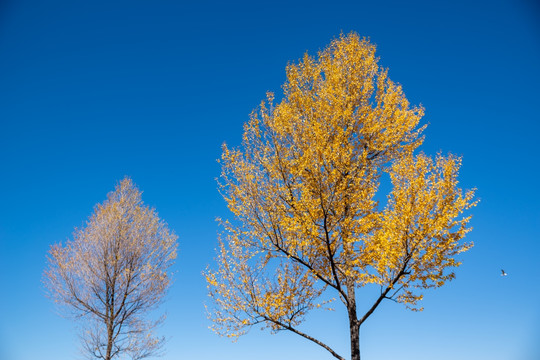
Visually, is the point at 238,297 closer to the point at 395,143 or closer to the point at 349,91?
the point at 395,143

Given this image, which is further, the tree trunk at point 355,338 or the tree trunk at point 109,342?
the tree trunk at point 109,342

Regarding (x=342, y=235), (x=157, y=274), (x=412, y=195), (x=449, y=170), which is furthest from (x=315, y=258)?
(x=157, y=274)

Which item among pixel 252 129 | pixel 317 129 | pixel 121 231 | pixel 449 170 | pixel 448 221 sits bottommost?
pixel 448 221

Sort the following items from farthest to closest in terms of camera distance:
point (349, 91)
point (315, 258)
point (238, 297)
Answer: point (349, 91) → point (315, 258) → point (238, 297)

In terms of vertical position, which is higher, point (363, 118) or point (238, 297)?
point (363, 118)

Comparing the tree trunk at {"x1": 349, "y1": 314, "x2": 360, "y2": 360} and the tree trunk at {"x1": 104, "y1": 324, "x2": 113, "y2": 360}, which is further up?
the tree trunk at {"x1": 104, "y1": 324, "x2": 113, "y2": 360}

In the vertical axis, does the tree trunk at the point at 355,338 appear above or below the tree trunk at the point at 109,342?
below

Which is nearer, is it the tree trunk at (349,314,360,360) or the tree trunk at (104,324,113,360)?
the tree trunk at (349,314,360,360)

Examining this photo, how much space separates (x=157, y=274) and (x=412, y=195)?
9483mm

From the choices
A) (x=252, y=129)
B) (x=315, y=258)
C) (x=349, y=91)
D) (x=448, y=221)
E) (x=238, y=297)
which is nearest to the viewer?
(x=448, y=221)

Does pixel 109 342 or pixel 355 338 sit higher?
pixel 109 342

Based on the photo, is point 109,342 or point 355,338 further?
point 109,342

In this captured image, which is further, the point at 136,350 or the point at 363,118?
the point at 136,350

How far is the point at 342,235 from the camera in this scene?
6.34 m
